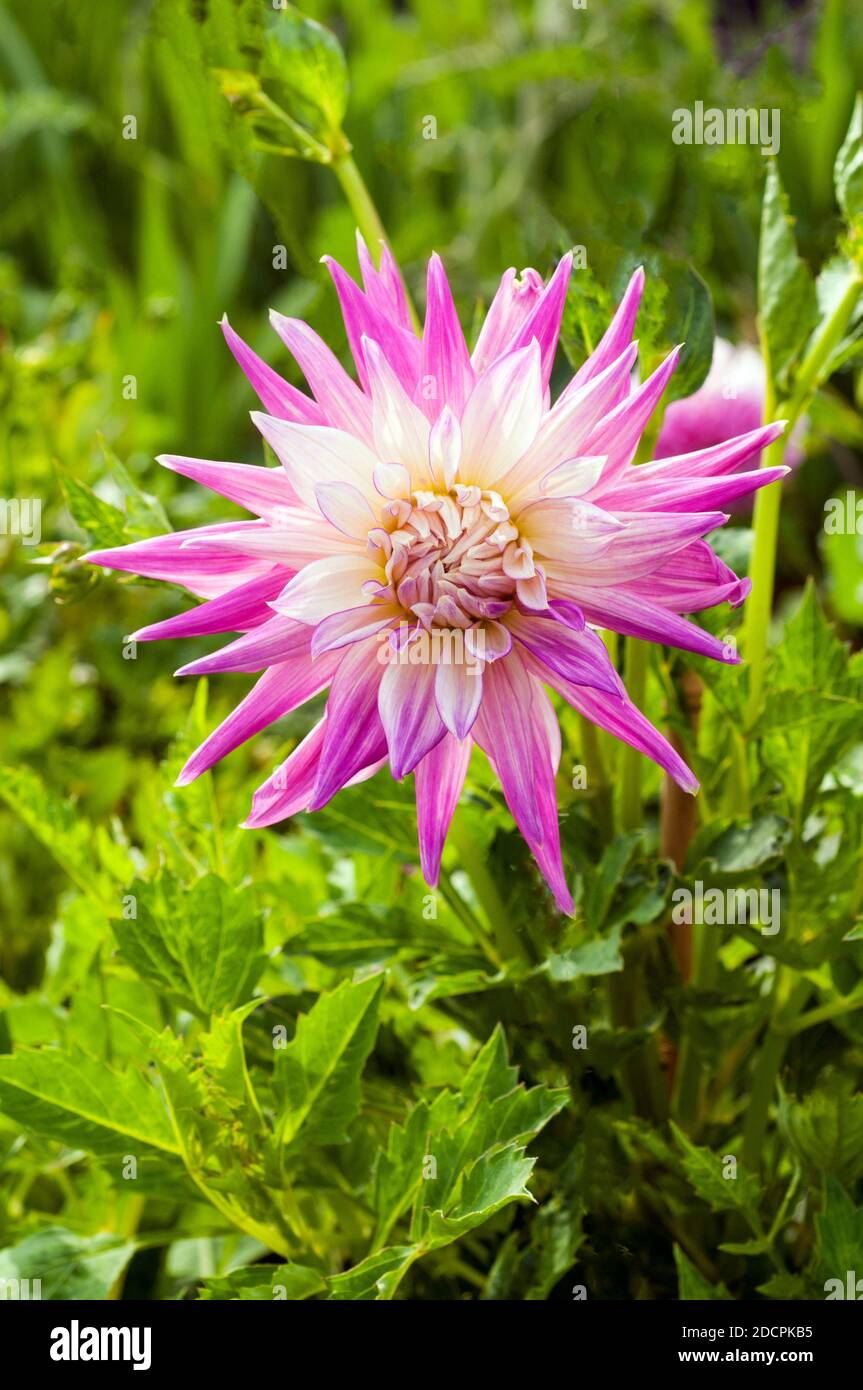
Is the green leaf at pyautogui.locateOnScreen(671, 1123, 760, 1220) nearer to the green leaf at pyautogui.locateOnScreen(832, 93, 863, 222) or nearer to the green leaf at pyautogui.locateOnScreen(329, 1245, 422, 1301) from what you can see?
the green leaf at pyautogui.locateOnScreen(329, 1245, 422, 1301)

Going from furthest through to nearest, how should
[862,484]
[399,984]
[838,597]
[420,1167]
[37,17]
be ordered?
[37,17], [862,484], [838,597], [399,984], [420,1167]

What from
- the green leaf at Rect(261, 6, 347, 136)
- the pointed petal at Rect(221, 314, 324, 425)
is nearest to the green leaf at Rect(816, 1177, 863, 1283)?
the pointed petal at Rect(221, 314, 324, 425)

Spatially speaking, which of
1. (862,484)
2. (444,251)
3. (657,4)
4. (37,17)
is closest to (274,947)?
(862,484)

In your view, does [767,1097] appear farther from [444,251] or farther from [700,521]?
[444,251]

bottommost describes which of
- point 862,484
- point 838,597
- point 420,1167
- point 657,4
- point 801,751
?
point 420,1167

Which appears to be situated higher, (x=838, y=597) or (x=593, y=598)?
(x=838, y=597)

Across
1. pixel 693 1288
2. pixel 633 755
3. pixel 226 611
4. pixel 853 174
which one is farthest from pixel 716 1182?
pixel 853 174
